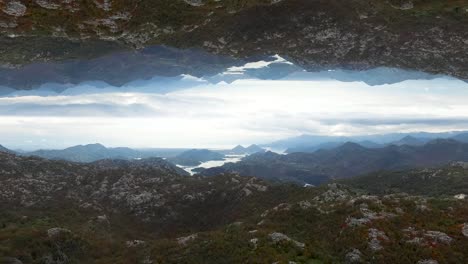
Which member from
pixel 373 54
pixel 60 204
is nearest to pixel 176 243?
pixel 60 204

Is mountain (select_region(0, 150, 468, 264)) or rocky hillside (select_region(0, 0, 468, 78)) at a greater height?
rocky hillside (select_region(0, 0, 468, 78))

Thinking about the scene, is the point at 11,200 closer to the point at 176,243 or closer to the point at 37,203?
the point at 37,203

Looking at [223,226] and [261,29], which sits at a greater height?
[261,29]

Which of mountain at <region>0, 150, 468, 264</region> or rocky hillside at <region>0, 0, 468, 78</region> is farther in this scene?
rocky hillside at <region>0, 0, 468, 78</region>

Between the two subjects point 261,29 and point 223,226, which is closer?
point 223,226
